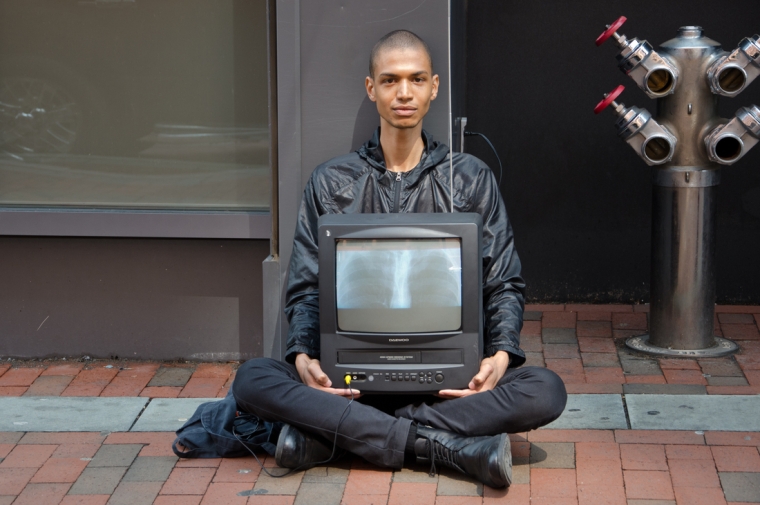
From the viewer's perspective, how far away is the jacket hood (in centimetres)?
448

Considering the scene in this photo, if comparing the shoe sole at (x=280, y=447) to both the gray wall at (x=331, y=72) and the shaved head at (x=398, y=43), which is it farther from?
the shaved head at (x=398, y=43)

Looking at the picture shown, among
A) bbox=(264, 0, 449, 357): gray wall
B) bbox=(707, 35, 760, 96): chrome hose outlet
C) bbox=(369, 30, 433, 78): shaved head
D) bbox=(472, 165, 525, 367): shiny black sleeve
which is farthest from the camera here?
bbox=(707, 35, 760, 96): chrome hose outlet

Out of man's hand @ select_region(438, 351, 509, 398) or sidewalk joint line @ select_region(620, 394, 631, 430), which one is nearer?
man's hand @ select_region(438, 351, 509, 398)

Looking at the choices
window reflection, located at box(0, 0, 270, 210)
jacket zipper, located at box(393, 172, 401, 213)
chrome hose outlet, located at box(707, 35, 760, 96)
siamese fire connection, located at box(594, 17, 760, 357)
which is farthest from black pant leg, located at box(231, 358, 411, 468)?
chrome hose outlet, located at box(707, 35, 760, 96)

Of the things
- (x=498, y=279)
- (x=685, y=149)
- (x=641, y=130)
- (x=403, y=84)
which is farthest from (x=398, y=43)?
(x=685, y=149)

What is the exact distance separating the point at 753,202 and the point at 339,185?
3.11 m

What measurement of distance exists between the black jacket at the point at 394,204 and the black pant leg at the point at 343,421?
253mm

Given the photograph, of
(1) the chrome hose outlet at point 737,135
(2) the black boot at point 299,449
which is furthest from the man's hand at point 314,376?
(1) the chrome hose outlet at point 737,135

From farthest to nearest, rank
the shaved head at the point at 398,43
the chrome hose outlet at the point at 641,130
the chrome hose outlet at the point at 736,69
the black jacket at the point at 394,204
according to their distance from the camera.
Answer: the chrome hose outlet at the point at 641,130
the chrome hose outlet at the point at 736,69
the shaved head at the point at 398,43
the black jacket at the point at 394,204

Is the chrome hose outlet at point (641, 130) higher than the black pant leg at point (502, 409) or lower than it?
higher

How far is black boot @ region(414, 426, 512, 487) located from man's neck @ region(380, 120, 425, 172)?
1.14 meters

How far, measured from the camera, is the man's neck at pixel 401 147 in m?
4.51

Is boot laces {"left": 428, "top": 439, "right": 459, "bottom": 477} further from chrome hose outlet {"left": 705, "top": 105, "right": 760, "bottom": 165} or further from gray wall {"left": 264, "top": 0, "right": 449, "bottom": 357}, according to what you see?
chrome hose outlet {"left": 705, "top": 105, "right": 760, "bottom": 165}

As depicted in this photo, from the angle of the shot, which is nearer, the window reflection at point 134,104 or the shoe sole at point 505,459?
the shoe sole at point 505,459
